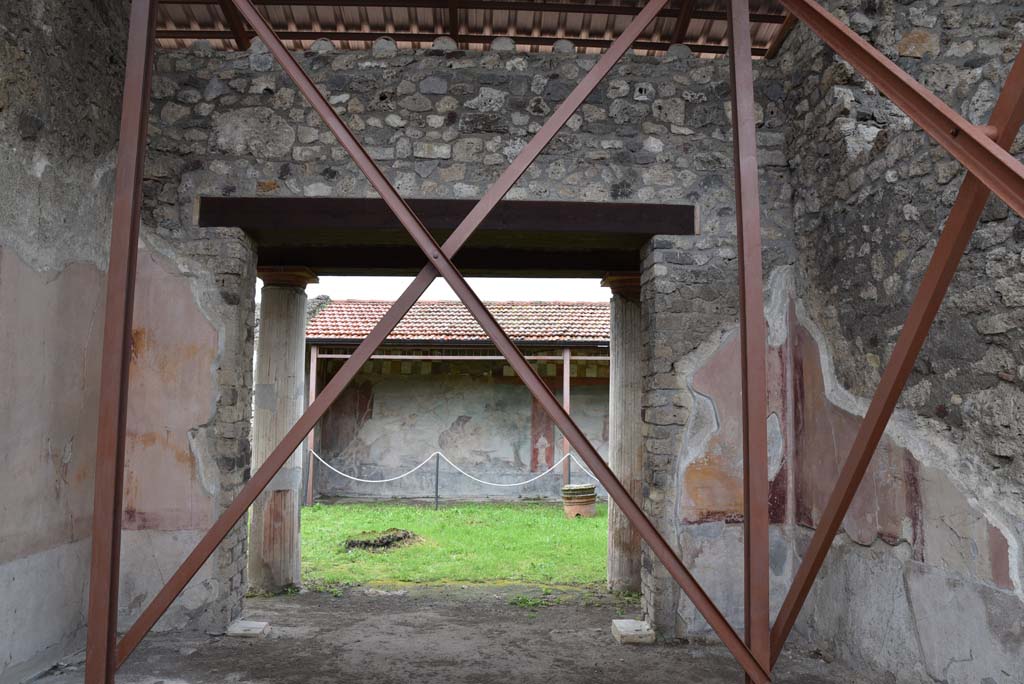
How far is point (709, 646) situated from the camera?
176 inches

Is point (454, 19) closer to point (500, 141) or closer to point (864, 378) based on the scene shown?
point (500, 141)

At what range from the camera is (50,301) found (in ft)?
12.7

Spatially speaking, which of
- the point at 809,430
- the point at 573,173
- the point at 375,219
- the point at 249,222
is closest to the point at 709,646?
the point at 809,430

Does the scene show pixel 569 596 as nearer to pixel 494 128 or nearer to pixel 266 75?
pixel 494 128

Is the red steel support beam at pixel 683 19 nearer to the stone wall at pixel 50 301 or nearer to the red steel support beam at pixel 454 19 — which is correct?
the red steel support beam at pixel 454 19

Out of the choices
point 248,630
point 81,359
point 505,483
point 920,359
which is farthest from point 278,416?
point 505,483

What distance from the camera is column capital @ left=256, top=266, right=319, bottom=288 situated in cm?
630

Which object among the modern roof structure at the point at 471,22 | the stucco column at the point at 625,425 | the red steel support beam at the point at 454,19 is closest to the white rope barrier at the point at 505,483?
the stucco column at the point at 625,425

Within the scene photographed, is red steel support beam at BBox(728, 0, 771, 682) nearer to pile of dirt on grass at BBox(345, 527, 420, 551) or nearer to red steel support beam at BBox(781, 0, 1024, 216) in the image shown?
red steel support beam at BBox(781, 0, 1024, 216)

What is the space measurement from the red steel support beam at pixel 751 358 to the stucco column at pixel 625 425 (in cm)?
352

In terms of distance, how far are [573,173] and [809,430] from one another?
2.17 metres

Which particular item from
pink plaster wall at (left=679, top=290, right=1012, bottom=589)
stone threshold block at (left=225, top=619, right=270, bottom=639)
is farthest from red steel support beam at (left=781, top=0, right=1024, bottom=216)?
stone threshold block at (left=225, top=619, right=270, bottom=639)

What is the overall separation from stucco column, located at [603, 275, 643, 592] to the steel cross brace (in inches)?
137

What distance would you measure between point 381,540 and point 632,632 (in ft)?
15.0
